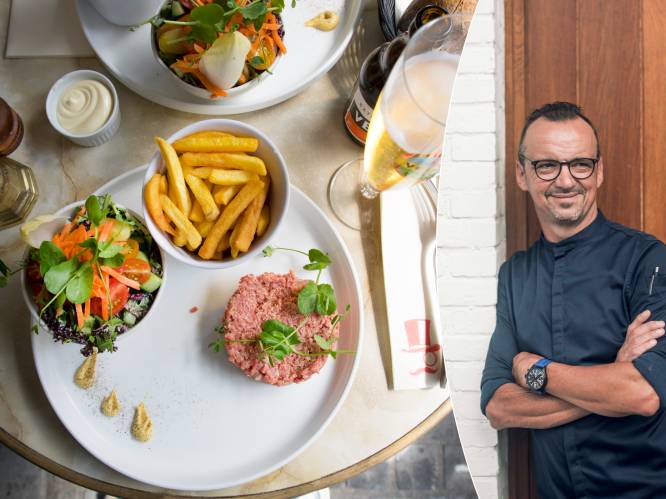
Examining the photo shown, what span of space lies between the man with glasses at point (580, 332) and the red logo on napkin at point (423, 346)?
557 mm

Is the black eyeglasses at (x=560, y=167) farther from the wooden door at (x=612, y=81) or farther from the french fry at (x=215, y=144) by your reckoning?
the french fry at (x=215, y=144)

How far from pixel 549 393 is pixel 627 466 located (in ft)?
0.22

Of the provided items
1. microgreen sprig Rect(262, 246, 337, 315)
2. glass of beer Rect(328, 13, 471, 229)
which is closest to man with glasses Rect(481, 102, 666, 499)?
glass of beer Rect(328, 13, 471, 229)

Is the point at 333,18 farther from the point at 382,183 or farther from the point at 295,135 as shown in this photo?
the point at 382,183

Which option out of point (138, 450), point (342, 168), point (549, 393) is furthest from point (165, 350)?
point (549, 393)

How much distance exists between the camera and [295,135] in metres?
1.09

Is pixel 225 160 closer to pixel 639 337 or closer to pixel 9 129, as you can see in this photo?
pixel 9 129

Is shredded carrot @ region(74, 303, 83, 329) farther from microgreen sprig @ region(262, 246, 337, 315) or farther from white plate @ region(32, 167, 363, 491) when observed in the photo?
microgreen sprig @ region(262, 246, 337, 315)

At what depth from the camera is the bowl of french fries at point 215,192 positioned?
906 mm

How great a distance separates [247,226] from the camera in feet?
3.01

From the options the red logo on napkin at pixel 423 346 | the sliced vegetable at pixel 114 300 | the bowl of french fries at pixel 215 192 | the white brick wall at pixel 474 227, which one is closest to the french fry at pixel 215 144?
the bowl of french fries at pixel 215 192

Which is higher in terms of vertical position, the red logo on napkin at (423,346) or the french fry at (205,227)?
the french fry at (205,227)


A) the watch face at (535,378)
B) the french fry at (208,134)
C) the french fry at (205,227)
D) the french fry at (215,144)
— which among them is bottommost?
the watch face at (535,378)

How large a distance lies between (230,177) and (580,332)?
1.95ft
